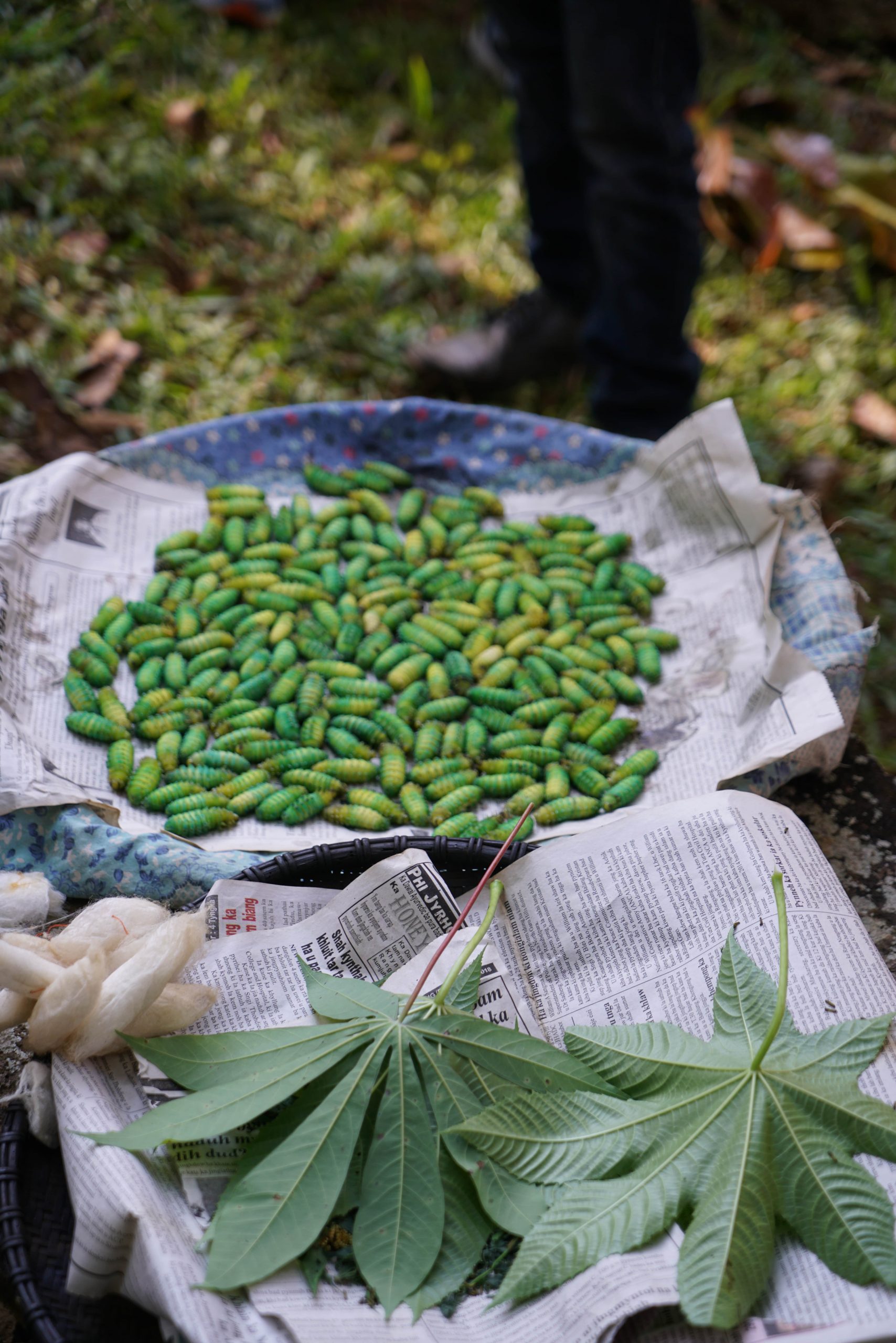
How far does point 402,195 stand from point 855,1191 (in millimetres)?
3823

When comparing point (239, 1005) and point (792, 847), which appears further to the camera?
point (792, 847)

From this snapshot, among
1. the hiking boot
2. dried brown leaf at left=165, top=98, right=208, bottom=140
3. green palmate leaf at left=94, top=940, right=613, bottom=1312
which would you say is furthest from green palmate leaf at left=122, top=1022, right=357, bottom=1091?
dried brown leaf at left=165, top=98, right=208, bottom=140

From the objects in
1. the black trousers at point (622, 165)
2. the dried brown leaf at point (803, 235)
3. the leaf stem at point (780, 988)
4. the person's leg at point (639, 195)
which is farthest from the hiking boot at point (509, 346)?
the leaf stem at point (780, 988)

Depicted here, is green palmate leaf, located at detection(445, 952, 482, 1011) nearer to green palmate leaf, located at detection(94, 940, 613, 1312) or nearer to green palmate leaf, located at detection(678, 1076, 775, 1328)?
green palmate leaf, located at detection(94, 940, 613, 1312)

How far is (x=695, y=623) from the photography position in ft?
7.64

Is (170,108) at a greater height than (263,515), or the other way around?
(170,108)

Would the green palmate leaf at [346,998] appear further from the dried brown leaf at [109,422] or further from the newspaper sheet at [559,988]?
the dried brown leaf at [109,422]

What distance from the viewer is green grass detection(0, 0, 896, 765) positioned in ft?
10.6

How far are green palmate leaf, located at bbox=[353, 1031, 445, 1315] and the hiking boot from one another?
250cm

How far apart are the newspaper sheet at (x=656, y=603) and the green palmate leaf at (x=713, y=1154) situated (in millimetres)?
563

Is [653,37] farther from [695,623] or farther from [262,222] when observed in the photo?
[262,222]

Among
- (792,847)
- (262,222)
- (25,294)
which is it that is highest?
(262,222)

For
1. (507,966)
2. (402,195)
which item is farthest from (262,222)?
(507,966)

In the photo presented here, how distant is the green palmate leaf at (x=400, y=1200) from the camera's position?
122cm
